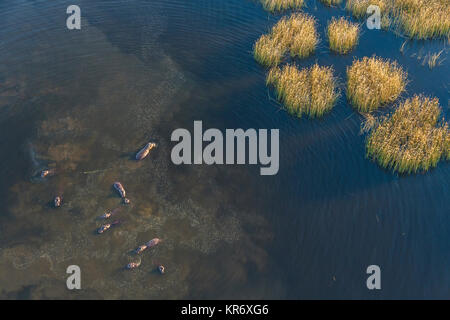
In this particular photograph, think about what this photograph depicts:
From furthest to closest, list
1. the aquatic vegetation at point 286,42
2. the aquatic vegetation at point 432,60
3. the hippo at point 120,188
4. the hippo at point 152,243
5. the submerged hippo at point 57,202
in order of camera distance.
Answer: the aquatic vegetation at point 432,60
the aquatic vegetation at point 286,42
the hippo at point 120,188
the submerged hippo at point 57,202
the hippo at point 152,243

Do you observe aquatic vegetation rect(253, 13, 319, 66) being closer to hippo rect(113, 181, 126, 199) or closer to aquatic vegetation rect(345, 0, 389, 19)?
aquatic vegetation rect(345, 0, 389, 19)

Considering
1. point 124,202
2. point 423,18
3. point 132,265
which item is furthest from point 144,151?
point 423,18

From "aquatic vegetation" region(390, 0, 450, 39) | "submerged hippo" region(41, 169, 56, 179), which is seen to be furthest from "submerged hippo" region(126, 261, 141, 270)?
"aquatic vegetation" region(390, 0, 450, 39)

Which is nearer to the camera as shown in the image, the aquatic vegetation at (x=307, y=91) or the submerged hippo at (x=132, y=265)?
the submerged hippo at (x=132, y=265)

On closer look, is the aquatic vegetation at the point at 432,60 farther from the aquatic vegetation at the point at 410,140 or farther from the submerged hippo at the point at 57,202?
the submerged hippo at the point at 57,202

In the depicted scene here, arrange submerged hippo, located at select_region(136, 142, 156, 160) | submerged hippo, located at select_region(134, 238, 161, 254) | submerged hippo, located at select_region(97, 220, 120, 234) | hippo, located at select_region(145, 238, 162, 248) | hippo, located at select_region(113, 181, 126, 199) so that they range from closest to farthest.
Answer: submerged hippo, located at select_region(134, 238, 161, 254) < hippo, located at select_region(145, 238, 162, 248) < submerged hippo, located at select_region(97, 220, 120, 234) < hippo, located at select_region(113, 181, 126, 199) < submerged hippo, located at select_region(136, 142, 156, 160)

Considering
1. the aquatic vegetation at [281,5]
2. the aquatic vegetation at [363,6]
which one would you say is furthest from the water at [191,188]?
the aquatic vegetation at [281,5]

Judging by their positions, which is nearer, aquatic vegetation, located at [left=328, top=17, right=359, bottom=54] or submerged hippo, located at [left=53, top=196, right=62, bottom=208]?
submerged hippo, located at [left=53, top=196, right=62, bottom=208]
